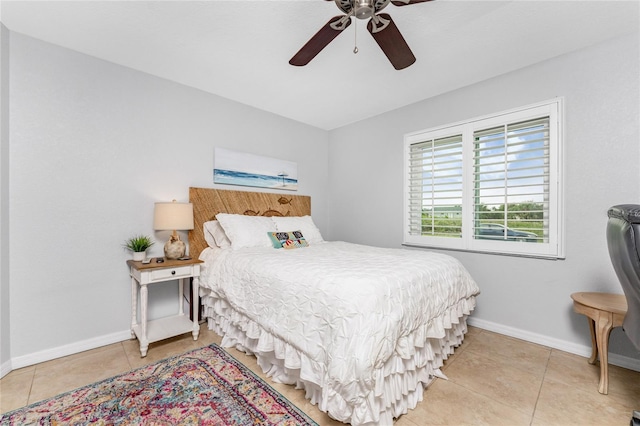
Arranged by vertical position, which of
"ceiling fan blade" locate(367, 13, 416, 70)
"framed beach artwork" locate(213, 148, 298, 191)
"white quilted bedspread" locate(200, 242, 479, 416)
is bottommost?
"white quilted bedspread" locate(200, 242, 479, 416)

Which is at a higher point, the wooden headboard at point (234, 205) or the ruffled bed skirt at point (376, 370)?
the wooden headboard at point (234, 205)

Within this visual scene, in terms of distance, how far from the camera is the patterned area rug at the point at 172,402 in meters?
1.52

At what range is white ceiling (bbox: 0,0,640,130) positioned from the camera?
72.8 inches

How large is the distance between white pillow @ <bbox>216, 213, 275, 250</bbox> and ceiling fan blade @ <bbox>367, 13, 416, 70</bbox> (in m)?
1.98

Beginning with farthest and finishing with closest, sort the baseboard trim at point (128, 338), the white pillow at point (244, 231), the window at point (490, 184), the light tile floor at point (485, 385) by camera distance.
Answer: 1. the white pillow at point (244, 231)
2. the window at point (490, 184)
3. the baseboard trim at point (128, 338)
4. the light tile floor at point (485, 385)

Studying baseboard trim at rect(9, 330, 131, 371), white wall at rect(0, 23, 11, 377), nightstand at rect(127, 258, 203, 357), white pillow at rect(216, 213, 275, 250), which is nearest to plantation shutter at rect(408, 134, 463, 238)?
white pillow at rect(216, 213, 275, 250)

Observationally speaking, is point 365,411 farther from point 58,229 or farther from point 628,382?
point 58,229

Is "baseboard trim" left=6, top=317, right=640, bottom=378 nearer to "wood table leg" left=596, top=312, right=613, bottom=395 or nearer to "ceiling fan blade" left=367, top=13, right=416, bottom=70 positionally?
"wood table leg" left=596, top=312, right=613, bottom=395

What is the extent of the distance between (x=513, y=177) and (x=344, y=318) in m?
2.19

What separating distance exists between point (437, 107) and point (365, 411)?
9.87ft

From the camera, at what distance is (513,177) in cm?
254

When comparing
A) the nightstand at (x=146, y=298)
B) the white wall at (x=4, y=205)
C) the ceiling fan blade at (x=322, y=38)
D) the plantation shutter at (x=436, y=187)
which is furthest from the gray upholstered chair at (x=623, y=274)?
the white wall at (x=4, y=205)

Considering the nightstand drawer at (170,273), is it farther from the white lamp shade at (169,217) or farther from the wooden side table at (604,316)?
the wooden side table at (604,316)

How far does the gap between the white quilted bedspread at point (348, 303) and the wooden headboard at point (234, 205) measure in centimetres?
82
